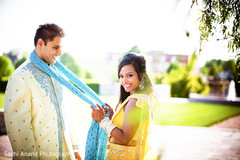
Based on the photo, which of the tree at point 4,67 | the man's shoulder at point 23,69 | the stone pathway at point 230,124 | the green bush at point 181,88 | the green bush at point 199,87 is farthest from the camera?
the tree at point 4,67

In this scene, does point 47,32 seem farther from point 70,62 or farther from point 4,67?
point 70,62

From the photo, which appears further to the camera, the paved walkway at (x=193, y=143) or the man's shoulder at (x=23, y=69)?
the paved walkway at (x=193, y=143)

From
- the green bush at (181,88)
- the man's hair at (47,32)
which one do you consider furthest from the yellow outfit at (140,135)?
the green bush at (181,88)

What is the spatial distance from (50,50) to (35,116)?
0.71 metres

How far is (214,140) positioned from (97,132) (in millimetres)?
4867

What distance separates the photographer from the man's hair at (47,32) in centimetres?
231

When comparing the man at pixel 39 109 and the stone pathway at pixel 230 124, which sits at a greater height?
the man at pixel 39 109

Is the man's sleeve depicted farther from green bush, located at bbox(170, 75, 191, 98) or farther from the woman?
green bush, located at bbox(170, 75, 191, 98)

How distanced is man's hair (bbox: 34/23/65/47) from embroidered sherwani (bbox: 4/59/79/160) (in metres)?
0.30

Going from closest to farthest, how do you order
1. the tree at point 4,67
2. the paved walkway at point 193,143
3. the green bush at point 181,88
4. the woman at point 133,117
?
the woman at point 133,117 < the paved walkway at point 193,143 < the green bush at point 181,88 < the tree at point 4,67

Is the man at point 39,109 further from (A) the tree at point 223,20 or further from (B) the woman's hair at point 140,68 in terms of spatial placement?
(A) the tree at point 223,20

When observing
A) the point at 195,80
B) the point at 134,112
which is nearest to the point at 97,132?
the point at 134,112

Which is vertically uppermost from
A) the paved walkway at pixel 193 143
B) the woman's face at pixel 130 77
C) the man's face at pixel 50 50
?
the man's face at pixel 50 50

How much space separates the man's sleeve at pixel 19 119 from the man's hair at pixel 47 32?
19.9 inches
